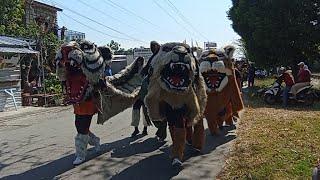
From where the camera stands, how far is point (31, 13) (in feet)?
121

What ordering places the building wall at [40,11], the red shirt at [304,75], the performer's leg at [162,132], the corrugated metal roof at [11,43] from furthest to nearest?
the building wall at [40,11]
the corrugated metal roof at [11,43]
the red shirt at [304,75]
the performer's leg at [162,132]

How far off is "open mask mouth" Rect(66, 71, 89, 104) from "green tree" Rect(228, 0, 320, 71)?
14.7m

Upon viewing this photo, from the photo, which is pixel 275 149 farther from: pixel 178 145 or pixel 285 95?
pixel 285 95

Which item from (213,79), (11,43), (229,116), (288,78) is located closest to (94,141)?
(213,79)

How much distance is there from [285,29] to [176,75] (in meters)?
14.8

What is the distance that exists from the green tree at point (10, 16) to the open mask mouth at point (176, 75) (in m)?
22.2

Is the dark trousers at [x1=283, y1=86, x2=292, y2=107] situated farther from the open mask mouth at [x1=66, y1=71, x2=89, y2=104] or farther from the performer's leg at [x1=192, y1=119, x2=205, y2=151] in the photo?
the open mask mouth at [x1=66, y1=71, x2=89, y2=104]

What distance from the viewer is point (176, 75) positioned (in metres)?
6.99

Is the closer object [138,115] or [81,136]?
[81,136]

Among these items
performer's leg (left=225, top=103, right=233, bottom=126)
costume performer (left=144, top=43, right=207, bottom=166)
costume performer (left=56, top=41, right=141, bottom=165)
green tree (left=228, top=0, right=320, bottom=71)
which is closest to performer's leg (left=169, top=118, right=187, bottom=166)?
costume performer (left=144, top=43, right=207, bottom=166)

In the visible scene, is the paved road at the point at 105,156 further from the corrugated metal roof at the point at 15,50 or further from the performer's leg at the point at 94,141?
the corrugated metal roof at the point at 15,50

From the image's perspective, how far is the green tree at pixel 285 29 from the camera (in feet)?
→ 66.4

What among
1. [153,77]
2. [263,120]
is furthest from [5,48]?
[153,77]

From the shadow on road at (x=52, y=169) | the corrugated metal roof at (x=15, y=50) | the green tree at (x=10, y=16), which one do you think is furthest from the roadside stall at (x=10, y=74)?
the green tree at (x=10, y=16)
